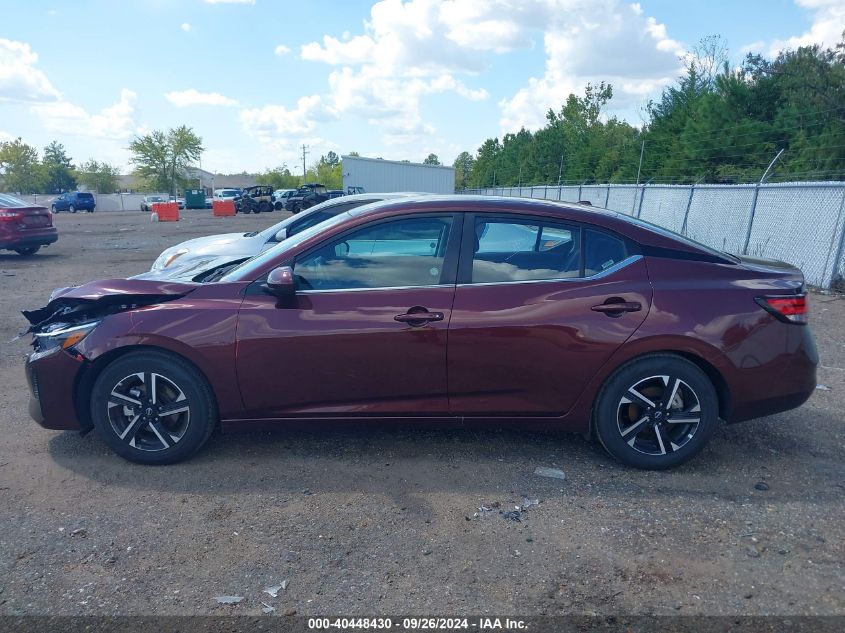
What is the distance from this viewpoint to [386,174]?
3406cm

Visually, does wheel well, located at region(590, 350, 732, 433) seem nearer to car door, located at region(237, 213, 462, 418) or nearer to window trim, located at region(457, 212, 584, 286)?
window trim, located at region(457, 212, 584, 286)

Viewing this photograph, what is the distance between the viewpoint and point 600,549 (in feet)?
10.4

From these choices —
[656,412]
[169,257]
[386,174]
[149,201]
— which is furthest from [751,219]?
[149,201]

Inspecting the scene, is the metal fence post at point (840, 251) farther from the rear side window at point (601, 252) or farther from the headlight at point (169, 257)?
the headlight at point (169, 257)

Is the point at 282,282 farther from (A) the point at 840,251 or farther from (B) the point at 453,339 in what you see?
(A) the point at 840,251

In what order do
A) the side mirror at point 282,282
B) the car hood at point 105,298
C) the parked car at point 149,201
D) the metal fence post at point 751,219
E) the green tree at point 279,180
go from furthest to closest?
the green tree at point 279,180 < the parked car at point 149,201 < the metal fence post at point 751,219 < the car hood at point 105,298 < the side mirror at point 282,282

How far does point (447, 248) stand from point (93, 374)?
228 cm

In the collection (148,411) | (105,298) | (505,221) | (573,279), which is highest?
(505,221)

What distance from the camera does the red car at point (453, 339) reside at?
384 cm

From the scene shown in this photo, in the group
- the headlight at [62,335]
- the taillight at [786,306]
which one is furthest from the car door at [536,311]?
the headlight at [62,335]

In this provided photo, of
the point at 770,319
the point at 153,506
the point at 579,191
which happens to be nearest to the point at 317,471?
the point at 153,506

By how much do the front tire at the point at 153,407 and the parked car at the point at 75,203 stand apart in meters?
55.9

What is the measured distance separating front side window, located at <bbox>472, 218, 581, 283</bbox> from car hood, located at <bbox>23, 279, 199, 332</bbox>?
5.83ft

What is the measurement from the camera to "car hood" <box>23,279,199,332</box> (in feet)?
13.1
